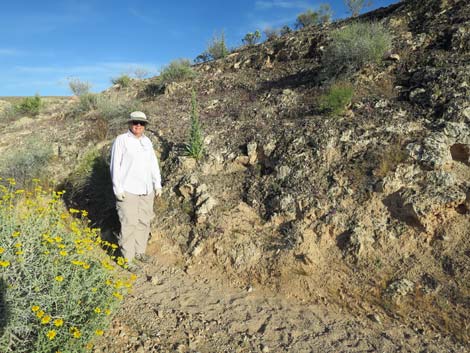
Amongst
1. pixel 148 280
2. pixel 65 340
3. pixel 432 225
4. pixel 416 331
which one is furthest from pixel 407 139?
pixel 65 340

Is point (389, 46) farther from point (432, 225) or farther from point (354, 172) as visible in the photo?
point (432, 225)

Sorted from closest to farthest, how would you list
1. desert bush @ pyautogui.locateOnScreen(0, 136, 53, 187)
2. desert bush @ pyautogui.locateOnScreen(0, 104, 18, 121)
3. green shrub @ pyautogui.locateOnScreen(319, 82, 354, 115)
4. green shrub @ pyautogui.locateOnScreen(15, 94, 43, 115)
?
green shrub @ pyautogui.locateOnScreen(319, 82, 354, 115), desert bush @ pyautogui.locateOnScreen(0, 136, 53, 187), desert bush @ pyautogui.locateOnScreen(0, 104, 18, 121), green shrub @ pyautogui.locateOnScreen(15, 94, 43, 115)

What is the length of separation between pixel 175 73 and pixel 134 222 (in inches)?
253

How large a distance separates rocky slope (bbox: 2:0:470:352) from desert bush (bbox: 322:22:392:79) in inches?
10.8

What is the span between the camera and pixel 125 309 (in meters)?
2.87

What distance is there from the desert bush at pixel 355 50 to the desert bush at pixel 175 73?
→ 4387 mm

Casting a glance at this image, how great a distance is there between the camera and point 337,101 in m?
4.71

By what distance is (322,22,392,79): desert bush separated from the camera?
5.54m

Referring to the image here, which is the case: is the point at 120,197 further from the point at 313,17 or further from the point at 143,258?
the point at 313,17

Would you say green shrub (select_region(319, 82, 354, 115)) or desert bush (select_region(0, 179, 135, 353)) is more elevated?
green shrub (select_region(319, 82, 354, 115))

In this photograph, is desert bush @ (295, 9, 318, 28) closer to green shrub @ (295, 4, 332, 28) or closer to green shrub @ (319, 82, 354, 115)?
green shrub @ (295, 4, 332, 28)

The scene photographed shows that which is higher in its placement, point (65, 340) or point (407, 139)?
point (407, 139)

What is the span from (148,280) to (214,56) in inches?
381

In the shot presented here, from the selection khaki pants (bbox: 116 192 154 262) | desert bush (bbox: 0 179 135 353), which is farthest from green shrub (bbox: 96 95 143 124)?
desert bush (bbox: 0 179 135 353)
